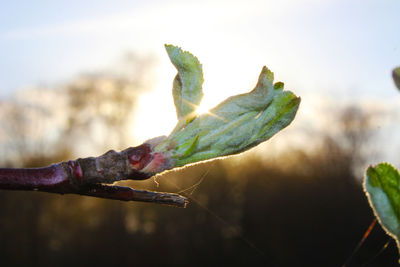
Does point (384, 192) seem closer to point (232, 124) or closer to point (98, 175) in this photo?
point (232, 124)

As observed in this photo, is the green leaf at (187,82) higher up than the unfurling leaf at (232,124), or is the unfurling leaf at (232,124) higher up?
the green leaf at (187,82)

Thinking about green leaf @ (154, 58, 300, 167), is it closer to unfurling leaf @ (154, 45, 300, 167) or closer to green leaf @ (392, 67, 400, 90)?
unfurling leaf @ (154, 45, 300, 167)

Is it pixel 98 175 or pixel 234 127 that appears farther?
pixel 234 127

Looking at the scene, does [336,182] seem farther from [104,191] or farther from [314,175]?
[104,191]

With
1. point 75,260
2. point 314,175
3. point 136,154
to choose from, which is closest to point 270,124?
point 136,154

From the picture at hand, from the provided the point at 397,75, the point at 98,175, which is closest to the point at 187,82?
the point at 98,175

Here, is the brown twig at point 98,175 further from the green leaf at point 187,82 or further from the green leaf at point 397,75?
the green leaf at point 397,75

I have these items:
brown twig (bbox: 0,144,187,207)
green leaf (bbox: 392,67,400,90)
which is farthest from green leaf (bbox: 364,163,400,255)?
brown twig (bbox: 0,144,187,207)

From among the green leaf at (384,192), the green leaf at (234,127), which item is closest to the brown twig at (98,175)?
the green leaf at (234,127)
